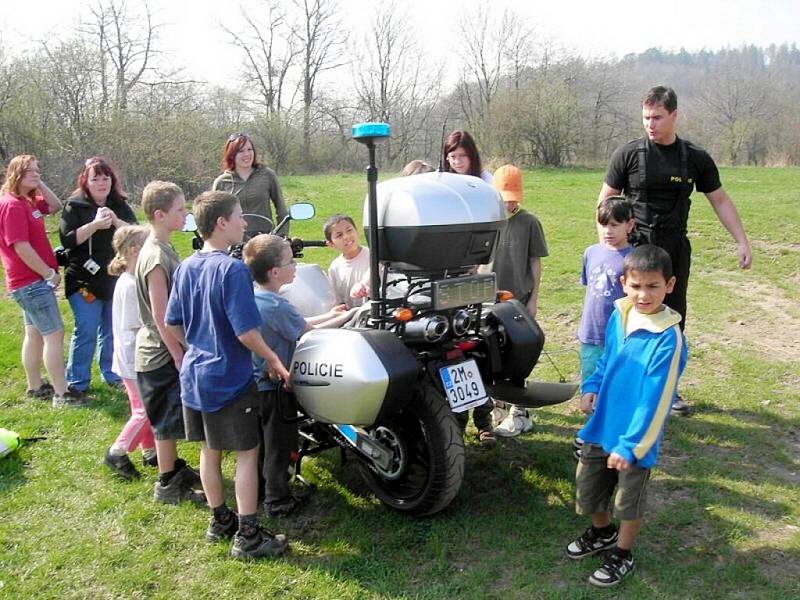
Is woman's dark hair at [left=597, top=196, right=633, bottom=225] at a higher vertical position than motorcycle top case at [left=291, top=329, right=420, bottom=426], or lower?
higher

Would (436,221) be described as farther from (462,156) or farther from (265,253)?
(462,156)

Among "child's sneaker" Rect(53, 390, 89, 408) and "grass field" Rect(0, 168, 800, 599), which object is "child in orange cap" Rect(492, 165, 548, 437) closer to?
"grass field" Rect(0, 168, 800, 599)

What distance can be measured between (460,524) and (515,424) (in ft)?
3.65

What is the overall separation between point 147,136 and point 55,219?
3.31 meters

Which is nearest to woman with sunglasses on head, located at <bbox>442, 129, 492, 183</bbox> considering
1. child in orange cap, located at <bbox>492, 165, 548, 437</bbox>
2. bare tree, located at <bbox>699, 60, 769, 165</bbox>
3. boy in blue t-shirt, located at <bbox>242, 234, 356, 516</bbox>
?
child in orange cap, located at <bbox>492, 165, 548, 437</bbox>

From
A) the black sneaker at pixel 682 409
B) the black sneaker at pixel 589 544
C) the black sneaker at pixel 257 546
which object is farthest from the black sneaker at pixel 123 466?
the black sneaker at pixel 682 409

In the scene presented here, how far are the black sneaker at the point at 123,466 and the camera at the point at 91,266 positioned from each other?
1663mm

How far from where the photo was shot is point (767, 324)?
→ 651cm

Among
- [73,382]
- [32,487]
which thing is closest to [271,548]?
[32,487]

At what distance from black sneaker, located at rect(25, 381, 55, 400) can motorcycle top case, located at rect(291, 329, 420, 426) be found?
2.94 meters

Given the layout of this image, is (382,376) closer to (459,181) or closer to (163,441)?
(459,181)

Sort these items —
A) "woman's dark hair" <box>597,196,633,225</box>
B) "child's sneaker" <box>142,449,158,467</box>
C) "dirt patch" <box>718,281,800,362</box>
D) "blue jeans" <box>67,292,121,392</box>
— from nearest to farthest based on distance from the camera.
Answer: "woman's dark hair" <box>597,196,633,225</box> < "child's sneaker" <box>142,449,158,467</box> < "blue jeans" <box>67,292,121,392</box> < "dirt patch" <box>718,281,800,362</box>

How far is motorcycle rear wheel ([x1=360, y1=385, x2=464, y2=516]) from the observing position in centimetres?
297

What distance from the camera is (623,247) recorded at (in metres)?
3.72
